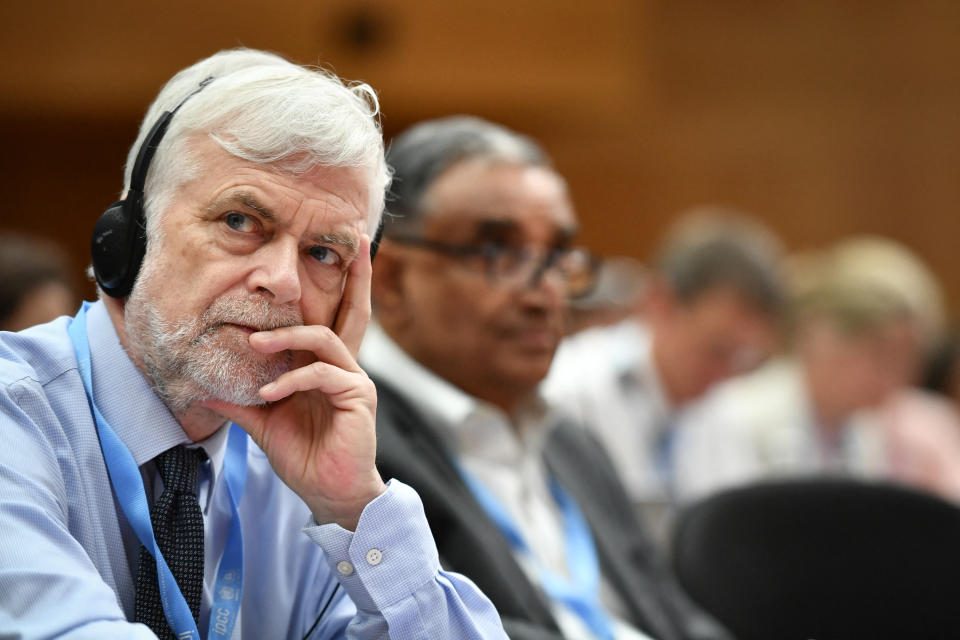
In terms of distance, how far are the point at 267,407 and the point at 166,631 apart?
0.28 metres

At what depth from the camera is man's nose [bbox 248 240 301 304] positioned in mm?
1171

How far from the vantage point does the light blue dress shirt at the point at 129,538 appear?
3.12ft

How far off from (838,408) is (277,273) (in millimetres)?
2936

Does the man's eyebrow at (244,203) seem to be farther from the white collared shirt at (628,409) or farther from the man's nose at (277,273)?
the white collared shirt at (628,409)

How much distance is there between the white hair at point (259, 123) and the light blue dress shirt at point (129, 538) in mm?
209

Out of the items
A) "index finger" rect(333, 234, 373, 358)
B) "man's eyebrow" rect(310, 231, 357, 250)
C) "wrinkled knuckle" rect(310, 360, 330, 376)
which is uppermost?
"man's eyebrow" rect(310, 231, 357, 250)

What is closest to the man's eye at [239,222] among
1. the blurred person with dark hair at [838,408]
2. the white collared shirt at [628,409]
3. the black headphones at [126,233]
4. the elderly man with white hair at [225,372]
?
the elderly man with white hair at [225,372]

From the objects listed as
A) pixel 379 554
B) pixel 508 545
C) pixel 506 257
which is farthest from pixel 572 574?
pixel 379 554

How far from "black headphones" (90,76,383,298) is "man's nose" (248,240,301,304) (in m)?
0.14

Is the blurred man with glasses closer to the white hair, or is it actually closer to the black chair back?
the black chair back

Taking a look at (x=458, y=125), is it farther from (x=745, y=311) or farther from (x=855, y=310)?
(x=855, y=310)

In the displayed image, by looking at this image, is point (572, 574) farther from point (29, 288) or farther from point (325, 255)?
point (29, 288)

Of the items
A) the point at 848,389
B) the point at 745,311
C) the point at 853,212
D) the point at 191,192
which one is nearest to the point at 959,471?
the point at 848,389

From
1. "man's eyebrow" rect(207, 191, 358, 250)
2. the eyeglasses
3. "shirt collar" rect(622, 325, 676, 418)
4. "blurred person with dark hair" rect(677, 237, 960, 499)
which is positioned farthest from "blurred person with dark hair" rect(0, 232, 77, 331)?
"blurred person with dark hair" rect(677, 237, 960, 499)
